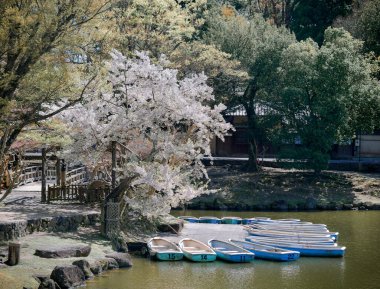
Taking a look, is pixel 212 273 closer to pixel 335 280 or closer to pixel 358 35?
pixel 335 280

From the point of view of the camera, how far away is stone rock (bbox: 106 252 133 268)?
909 inches

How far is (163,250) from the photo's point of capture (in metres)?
24.8

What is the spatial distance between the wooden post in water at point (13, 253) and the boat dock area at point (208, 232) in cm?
771

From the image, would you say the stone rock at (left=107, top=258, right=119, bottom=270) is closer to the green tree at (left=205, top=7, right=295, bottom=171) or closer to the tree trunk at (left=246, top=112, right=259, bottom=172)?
the green tree at (left=205, top=7, right=295, bottom=171)

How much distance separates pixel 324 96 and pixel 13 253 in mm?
27718

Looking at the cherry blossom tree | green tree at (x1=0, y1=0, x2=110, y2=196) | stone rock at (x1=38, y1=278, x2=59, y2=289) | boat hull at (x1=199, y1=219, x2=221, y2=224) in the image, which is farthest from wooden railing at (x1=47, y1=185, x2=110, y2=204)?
stone rock at (x1=38, y1=278, x2=59, y2=289)

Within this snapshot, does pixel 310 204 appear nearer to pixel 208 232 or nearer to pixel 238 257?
pixel 208 232

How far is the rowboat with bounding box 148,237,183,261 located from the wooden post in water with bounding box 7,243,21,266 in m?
5.78

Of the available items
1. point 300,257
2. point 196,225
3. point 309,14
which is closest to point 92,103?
point 196,225

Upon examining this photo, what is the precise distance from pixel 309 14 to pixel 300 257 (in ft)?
120

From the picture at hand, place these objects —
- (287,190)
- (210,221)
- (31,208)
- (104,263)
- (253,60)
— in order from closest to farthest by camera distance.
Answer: (104,263) < (31,208) < (210,221) < (287,190) < (253,60)

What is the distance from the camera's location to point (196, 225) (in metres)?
30.8

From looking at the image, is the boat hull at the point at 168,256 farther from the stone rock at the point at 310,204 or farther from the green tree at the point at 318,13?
the green tree at the point at 318,13

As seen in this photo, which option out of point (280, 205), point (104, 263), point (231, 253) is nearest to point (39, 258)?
point (104, 263)
